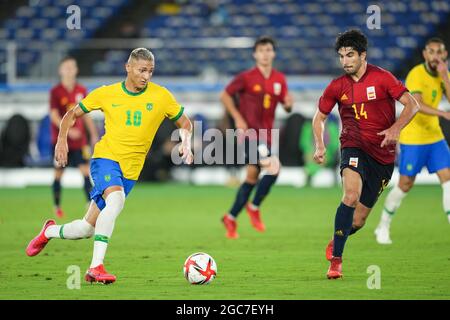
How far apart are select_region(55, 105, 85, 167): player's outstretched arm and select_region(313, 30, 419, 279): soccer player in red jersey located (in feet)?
7.33

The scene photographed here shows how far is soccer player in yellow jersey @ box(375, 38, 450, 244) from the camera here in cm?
1184

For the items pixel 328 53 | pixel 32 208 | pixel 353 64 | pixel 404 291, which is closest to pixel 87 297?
pixel 404 291

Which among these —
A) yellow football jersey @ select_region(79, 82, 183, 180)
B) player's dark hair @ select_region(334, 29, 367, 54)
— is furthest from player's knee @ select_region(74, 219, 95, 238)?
player's dark hair @ select_region(334, 29, 367, 54)

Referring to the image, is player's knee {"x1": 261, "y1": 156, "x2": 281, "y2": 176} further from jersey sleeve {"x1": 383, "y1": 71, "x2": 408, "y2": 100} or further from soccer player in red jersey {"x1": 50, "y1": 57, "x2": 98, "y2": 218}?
jersey sleeve {"x1": 383, "y1": 71, "x2": 408, "y2": 100}

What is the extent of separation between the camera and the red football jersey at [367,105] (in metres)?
9.22

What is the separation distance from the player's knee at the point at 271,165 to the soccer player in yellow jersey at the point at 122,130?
12.7ft

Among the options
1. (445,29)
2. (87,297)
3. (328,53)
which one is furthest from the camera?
(445,29)

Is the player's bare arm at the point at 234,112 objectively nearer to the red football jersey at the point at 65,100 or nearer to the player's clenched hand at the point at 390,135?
the red football jersey at the point at 65,100

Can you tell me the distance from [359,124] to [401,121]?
0.51m

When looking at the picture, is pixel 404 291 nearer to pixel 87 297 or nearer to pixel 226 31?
pixel 87 297

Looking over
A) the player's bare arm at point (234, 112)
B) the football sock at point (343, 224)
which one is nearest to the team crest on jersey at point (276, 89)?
the player's bare arm at point (234, 112)

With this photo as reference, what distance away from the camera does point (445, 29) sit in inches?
1061

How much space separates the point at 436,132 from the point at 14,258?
5285 mm

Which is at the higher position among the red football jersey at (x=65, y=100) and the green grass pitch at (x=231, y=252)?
the red football jersey at (x=65, y=100)
